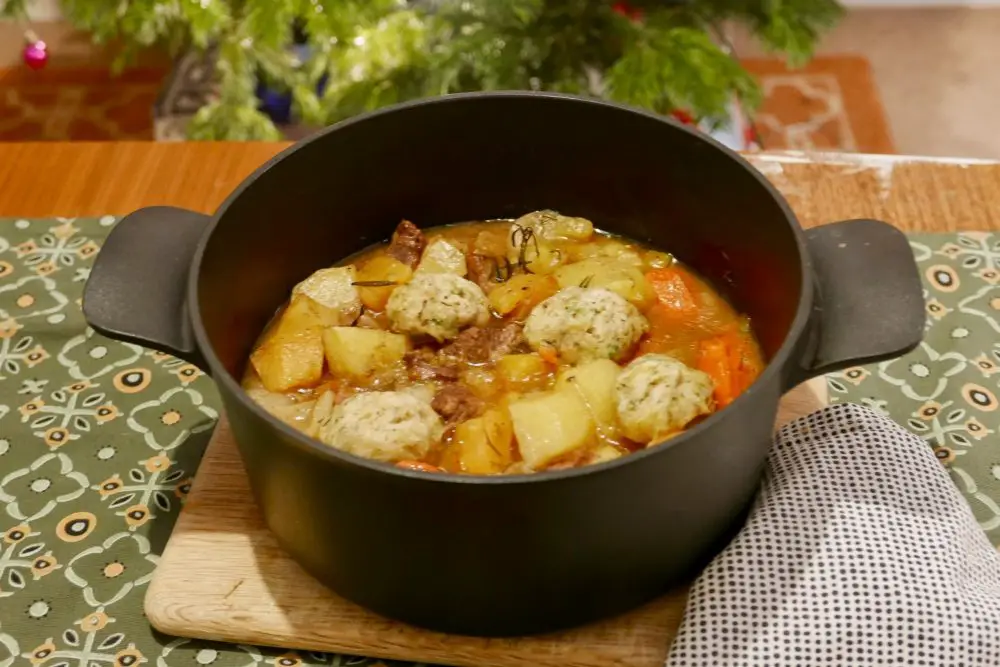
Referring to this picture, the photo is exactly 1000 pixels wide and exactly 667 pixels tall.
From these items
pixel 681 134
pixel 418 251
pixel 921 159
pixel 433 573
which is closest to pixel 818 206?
pixel 921 159

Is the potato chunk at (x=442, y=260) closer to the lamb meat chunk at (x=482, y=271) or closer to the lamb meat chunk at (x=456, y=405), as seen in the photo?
the lamb meat chunk at (x=482, y=271)

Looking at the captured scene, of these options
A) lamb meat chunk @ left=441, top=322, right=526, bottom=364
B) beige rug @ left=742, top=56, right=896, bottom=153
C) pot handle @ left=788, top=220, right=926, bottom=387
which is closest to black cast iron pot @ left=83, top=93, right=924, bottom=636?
pot handle @ left=788, top=220, right=926, bottom=387

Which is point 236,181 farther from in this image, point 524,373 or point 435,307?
point 524,373

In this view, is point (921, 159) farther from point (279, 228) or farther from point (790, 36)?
point (279, 228)

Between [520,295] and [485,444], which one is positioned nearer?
[485,444]

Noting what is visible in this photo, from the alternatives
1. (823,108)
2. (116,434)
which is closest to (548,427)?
(116,434)

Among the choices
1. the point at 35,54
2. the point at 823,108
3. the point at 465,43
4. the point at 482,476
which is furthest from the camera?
the point at 823,108

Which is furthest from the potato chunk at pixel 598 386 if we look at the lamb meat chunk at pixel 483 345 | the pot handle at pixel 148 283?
the pot handle at pixel 148 283
